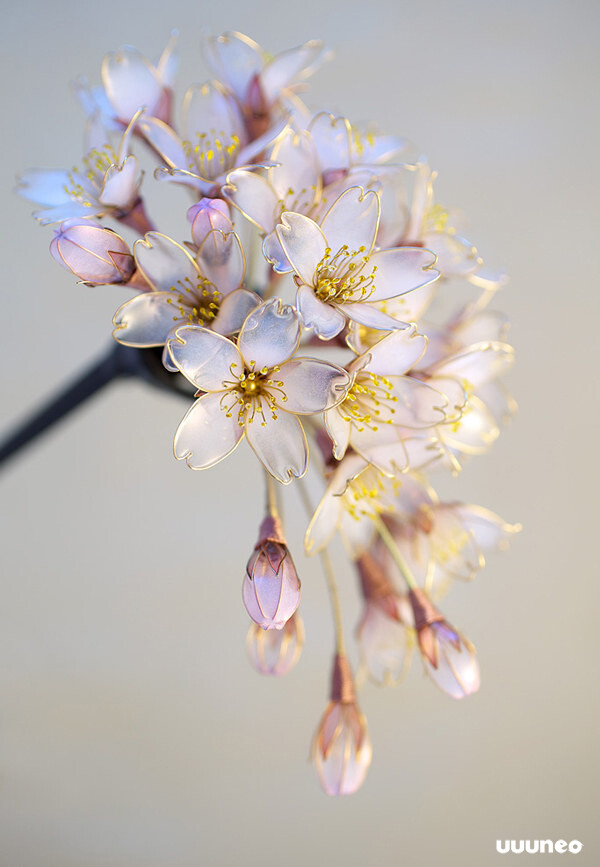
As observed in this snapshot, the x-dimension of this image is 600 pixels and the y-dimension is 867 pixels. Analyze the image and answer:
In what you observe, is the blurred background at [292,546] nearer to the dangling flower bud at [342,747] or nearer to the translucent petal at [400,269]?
the dangling flower bud at [342,747]

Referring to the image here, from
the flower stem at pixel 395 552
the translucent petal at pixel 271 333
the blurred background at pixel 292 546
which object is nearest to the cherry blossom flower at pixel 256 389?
the translucent petal at pixel 271 333

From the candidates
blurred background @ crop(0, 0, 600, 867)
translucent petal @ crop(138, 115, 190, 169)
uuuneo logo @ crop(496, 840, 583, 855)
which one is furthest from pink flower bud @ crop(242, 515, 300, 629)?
uuuneo logo @ crop(496, 840, 583, 855)

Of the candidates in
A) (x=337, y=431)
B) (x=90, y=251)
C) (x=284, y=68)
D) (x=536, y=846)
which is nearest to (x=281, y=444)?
(x=337, y=431)

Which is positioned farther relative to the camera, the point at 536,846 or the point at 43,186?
the point at 536,846

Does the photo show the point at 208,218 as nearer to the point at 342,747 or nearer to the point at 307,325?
the point at 307,325

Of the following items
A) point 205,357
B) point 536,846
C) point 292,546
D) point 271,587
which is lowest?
point 536,846

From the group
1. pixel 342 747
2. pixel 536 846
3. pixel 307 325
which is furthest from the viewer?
pixel 536 846

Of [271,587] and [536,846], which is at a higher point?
[271,587]

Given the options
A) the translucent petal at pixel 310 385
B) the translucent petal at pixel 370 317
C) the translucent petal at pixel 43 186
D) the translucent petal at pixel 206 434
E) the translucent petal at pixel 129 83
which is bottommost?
the translucent petal at pixel 206 434

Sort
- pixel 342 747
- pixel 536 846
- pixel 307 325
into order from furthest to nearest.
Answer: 1. pixel 536 846
2. pixel 342 747
3. pixel 307 325
